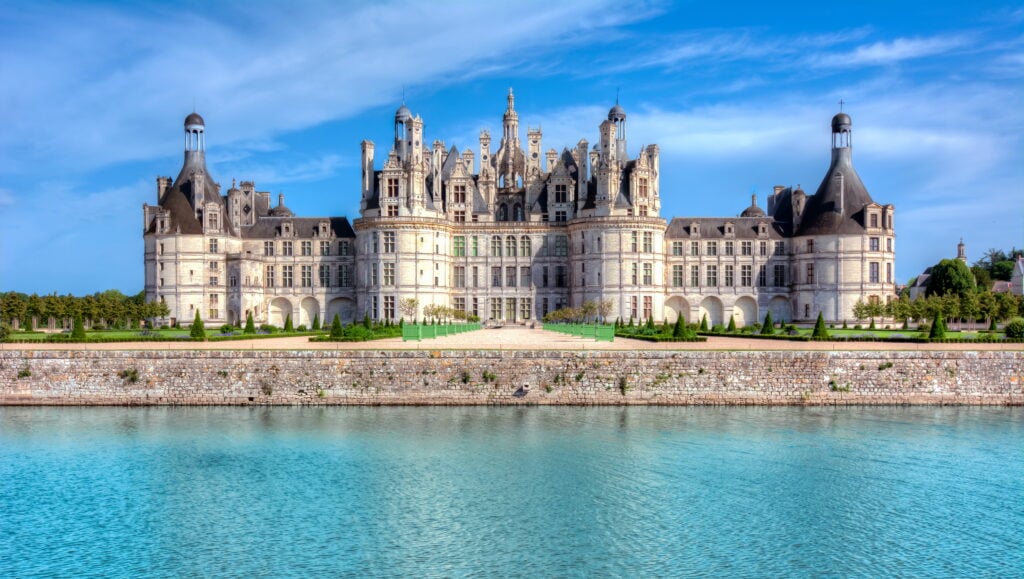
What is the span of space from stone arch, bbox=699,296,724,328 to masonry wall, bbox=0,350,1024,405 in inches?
1523

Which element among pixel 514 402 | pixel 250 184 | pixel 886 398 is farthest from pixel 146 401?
pixel 250 184

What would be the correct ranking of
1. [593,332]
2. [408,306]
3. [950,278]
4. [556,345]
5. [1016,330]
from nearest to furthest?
[556,345]
[1016,330]
[593,332]
[408,306]
[950,278]

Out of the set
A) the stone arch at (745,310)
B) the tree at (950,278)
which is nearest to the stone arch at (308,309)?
the stone arch at (745,310)

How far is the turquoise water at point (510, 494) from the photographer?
64.1ft

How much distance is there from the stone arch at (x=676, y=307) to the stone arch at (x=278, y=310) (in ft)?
106

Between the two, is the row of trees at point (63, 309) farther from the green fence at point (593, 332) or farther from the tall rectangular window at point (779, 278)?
the tall rectangular window at point (779, 278)

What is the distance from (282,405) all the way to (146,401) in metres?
5.55

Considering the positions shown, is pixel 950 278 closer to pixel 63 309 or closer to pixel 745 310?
pixel 745 310

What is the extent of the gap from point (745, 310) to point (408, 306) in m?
28.6

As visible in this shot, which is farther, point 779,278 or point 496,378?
point 779,278

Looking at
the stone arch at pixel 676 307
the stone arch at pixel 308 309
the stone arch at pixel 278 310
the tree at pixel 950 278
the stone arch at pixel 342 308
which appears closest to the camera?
the stone arch at pixel 676 307

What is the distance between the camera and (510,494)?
79.0 ft

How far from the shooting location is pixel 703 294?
251 ft

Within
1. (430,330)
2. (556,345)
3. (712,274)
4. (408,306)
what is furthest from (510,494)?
(712,274)
